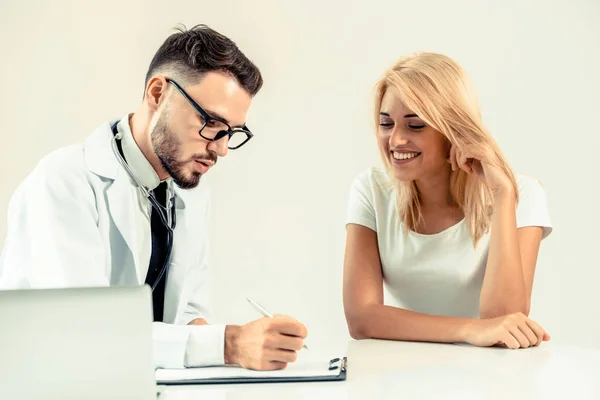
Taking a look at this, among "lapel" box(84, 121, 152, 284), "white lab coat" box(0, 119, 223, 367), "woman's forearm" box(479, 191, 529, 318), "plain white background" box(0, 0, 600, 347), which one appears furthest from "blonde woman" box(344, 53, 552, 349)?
"plain white background" box(0, 0, 600, 347)

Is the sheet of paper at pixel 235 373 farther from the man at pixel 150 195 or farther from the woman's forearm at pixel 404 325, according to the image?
the woman's forearm at pixel 404 325

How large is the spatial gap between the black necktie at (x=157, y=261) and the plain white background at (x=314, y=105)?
1869 mm

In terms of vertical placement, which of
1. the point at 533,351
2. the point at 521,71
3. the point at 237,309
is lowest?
the point at 237,309

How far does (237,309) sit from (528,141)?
1.83 meters

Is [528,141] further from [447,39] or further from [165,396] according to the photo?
[165,396]

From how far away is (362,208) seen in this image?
8.64 feet

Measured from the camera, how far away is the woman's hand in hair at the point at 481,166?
2434 millimetres

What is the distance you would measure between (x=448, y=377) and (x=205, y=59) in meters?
1.30

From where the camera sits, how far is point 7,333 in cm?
112

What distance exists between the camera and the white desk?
139 centimetres

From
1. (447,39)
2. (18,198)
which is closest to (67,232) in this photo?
(18,198)

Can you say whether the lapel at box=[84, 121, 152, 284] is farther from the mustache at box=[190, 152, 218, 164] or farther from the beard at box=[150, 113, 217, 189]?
the mustache at box=[190, 152, 218, 164]

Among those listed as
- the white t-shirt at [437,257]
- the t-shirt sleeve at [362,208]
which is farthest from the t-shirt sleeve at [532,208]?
the t-shirt sleeve at [362,208]

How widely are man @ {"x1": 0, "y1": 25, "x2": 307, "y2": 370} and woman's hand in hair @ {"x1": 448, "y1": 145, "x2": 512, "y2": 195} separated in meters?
0.69
